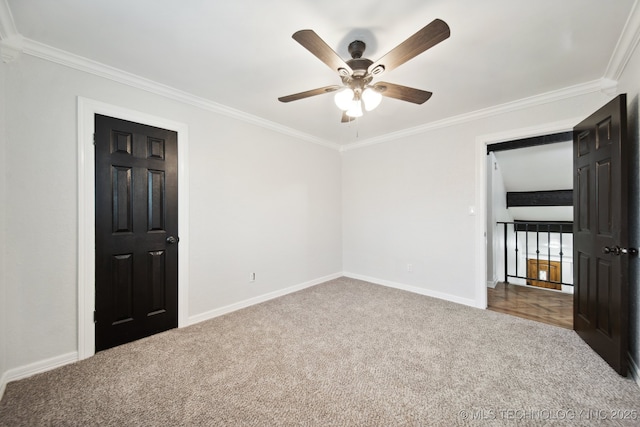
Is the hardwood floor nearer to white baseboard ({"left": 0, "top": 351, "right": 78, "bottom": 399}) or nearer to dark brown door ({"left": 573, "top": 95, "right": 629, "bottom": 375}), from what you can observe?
dark brown door ({"left": 573, "top": 95, "right": 629, "bottom": 375})

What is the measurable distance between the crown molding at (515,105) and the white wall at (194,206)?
1345 mm

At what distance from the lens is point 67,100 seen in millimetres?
2064

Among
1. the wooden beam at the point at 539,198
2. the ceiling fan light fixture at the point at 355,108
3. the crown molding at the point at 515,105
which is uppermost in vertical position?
the crown molding at the point at 515,105

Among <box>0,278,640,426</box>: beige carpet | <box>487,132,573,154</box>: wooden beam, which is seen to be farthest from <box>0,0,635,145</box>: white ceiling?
<box>0,278,640,426</box>: beige carpet

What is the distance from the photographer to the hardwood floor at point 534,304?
2.93 metres

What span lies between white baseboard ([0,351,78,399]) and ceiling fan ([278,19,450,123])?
2748mm

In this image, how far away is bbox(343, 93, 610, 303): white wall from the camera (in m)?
3.19

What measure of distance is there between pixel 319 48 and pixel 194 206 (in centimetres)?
211

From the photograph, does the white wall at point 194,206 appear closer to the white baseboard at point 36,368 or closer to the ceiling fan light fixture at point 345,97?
the white baseboard at point 36,368

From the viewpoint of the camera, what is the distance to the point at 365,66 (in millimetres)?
1771

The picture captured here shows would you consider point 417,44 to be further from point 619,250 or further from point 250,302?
point 250,302

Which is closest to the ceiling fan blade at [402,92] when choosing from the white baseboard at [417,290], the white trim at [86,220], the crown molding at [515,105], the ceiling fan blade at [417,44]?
the ceiling fan blade at [417,44]

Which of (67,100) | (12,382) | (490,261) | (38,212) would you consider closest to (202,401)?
(12,382)

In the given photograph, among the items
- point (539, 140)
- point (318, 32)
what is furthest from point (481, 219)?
point (318, 32)
